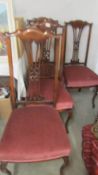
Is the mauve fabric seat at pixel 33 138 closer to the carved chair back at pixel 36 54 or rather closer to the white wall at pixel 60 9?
the carved chair back at pixel 36 54

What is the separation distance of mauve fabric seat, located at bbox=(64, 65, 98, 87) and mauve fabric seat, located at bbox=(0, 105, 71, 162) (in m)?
0.63

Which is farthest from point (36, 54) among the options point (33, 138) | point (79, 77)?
point (79, 77)

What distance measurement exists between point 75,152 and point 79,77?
75 cm

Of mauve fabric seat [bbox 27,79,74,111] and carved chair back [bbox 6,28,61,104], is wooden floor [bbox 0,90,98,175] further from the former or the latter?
carved chair back [bbox 6,28,61,104]

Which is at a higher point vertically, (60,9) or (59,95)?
(60,9)

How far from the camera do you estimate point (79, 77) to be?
204 centimetres

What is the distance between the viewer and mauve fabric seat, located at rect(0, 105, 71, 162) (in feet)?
3.67

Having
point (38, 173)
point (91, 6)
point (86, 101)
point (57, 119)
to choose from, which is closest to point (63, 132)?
point (57, 119)

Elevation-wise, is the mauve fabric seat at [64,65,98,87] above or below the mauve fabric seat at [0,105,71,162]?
above

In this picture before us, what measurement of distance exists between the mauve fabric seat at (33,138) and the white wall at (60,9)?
125cm

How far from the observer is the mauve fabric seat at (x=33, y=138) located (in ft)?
3.67

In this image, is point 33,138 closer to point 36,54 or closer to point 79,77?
point 36,54

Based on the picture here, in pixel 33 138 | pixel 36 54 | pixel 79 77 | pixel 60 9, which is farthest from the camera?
pixel 60 9

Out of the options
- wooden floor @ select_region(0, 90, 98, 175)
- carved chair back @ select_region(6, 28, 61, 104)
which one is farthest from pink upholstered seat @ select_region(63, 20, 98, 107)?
carved chair back @ select_region(6, 28, 61, 104)
